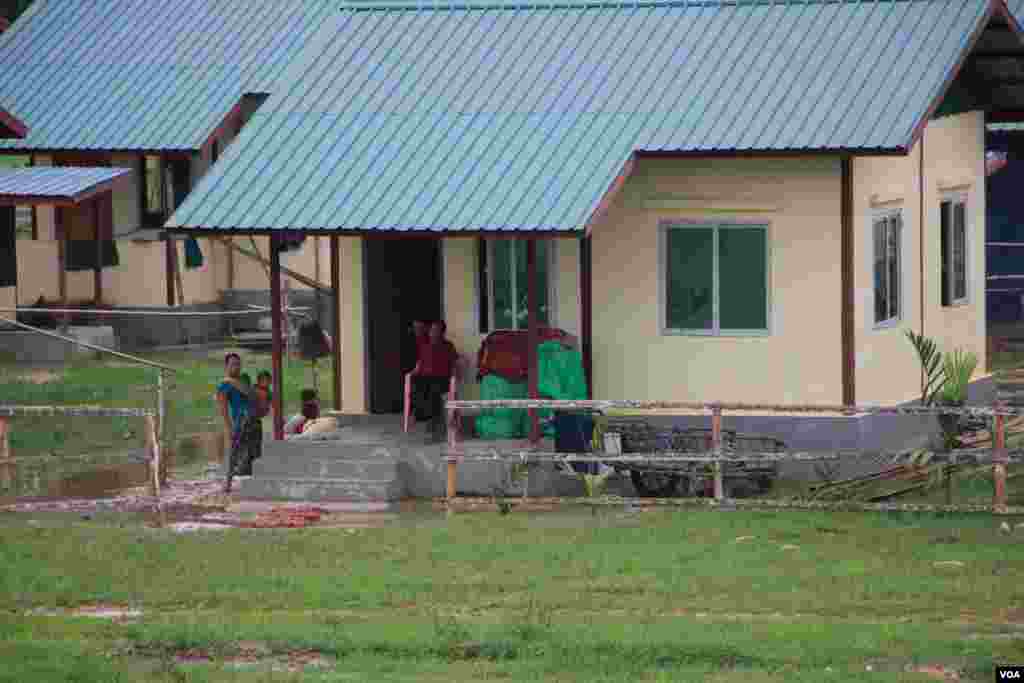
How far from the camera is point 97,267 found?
114 feet

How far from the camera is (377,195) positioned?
844 inches

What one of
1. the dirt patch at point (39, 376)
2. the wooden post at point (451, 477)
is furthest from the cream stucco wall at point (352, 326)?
the dirt patch at point (39, 376)

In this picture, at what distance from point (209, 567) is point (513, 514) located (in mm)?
3587

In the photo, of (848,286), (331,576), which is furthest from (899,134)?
(331,576)

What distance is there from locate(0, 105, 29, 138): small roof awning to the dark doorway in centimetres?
426

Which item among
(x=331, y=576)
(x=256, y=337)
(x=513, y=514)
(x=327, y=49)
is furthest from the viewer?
(x=256, y=337)

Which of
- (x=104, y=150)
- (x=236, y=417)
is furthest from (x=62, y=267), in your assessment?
(x=236, y=417)

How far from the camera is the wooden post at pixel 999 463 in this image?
1842 centimetres

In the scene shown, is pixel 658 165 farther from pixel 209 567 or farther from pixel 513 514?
pixel 209 567

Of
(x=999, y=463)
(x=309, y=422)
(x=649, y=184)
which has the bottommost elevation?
(x=999, y=463)

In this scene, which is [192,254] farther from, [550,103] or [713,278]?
[713,278]

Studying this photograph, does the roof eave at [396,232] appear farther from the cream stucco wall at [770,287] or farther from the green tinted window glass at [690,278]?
the green tinted window glass at [690,278]

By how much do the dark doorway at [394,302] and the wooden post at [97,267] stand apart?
473 inches

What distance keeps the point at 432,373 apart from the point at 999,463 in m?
6.44
